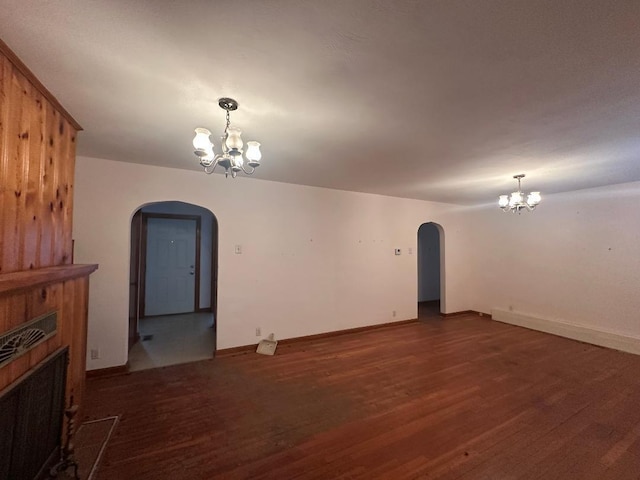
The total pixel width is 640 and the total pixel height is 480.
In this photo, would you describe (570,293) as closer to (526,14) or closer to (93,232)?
(526,14)

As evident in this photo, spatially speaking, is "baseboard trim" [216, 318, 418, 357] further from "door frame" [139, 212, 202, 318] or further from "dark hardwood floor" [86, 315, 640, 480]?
"door frame" [139, 212, 202, 318]

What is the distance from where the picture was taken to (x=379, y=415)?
235cm

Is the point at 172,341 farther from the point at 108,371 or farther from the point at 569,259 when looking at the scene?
the point at 569,259

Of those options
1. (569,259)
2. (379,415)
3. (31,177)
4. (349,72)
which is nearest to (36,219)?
(31,177)

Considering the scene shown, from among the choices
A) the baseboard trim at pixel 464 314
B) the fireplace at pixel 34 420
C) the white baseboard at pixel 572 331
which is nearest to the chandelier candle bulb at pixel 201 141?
the fireplace at pixel 34 420

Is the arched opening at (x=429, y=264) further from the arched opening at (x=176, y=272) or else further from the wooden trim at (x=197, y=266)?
the wooden trim at (x=197, y=266)

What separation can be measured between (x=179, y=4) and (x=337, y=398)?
3086mm

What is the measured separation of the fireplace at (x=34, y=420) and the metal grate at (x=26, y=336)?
0.44 ft

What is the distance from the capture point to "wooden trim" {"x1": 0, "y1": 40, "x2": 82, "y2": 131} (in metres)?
1.32

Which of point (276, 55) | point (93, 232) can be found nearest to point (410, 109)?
point (276, 55)

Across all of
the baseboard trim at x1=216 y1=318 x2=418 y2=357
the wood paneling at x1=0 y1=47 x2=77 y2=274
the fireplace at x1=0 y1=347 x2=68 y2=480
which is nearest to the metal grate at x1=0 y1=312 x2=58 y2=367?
the fireplace at x1=0 y1=347 x2=68 y2=480

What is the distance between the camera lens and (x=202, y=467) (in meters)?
1.78

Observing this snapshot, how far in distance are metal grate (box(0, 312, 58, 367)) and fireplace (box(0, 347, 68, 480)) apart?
0.13 meters

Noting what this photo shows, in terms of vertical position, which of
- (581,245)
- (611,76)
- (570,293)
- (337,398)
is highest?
(611,76)
